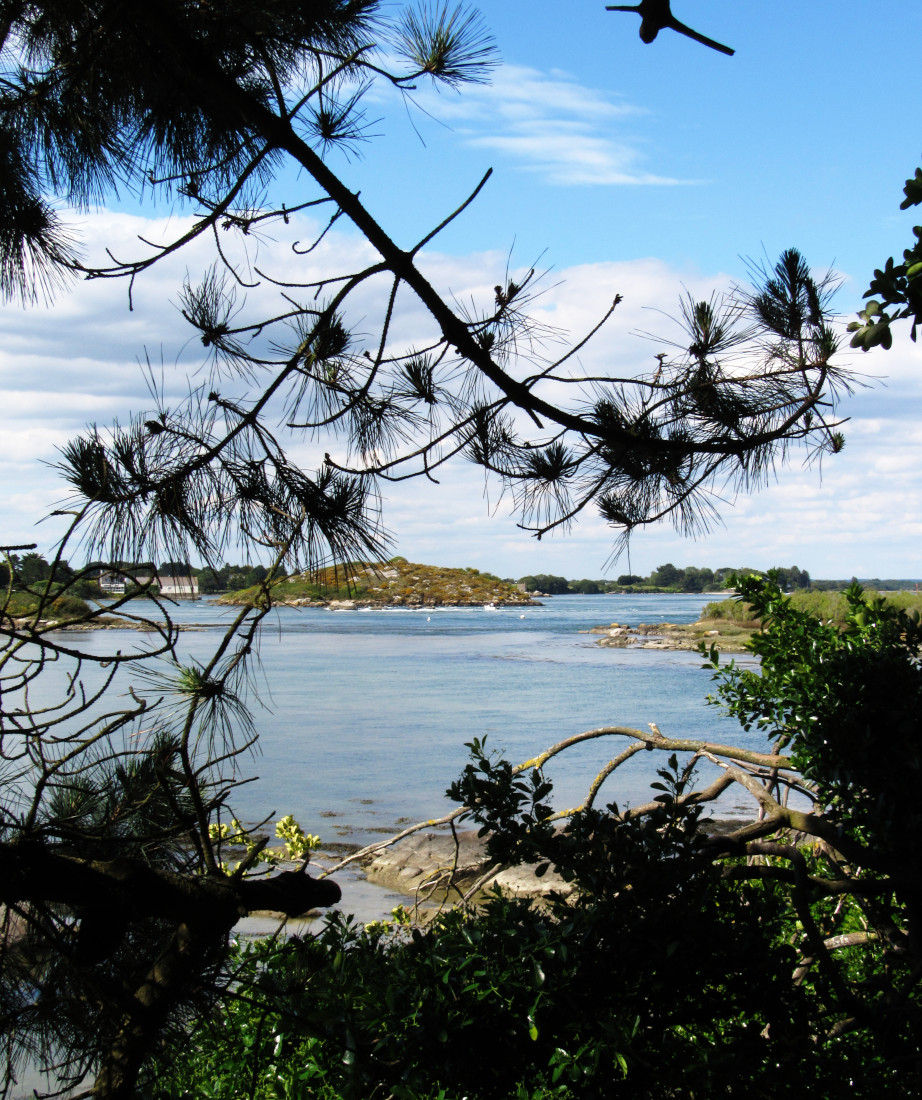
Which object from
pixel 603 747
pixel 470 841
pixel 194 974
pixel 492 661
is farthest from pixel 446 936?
pixel 492 661

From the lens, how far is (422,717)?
1033 cm

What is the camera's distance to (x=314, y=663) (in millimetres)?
18172

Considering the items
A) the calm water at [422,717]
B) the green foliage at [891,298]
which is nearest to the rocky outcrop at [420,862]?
the calm water at [422,717]

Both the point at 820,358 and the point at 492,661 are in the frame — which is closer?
the point at 820,358

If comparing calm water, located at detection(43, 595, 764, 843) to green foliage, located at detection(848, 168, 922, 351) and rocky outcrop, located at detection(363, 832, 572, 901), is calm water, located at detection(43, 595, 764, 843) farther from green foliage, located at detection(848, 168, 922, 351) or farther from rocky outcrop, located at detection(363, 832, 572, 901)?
green foliage, located at detection(848, 168, 922, 351)

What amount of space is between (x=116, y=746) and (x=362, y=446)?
0.81m

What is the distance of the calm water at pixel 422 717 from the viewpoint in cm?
632

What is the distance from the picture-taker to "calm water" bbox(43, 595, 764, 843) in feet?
20.7

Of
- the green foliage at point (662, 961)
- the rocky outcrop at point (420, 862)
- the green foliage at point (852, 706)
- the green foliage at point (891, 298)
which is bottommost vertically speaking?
the rocky outcrop at point (420, 862)

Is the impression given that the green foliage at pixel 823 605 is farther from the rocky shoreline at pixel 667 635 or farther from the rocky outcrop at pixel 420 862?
the rocky outcrop at pixel 420 862

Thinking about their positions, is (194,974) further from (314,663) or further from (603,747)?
(314,663)

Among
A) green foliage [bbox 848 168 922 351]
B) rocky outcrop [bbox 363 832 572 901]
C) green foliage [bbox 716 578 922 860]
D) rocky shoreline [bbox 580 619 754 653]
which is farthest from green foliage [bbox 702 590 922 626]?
rocky outcrop [bbox 363 832 572 901]

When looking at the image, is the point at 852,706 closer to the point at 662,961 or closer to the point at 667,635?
the point at 662,961

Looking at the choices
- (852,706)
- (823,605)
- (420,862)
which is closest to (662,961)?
(852,706)
